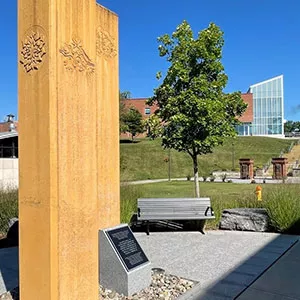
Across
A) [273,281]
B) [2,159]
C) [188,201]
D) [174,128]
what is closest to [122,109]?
[2,159]

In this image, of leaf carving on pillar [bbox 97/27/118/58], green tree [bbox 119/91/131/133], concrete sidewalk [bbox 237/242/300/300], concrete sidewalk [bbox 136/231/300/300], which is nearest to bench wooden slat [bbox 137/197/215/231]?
A: concrete sidewalk [bbox 136/231/300/300]

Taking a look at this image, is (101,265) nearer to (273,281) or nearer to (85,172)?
(85,172)

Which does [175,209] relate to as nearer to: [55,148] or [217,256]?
[217,256]

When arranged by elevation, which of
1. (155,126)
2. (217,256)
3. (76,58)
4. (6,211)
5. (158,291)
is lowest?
(217,256)

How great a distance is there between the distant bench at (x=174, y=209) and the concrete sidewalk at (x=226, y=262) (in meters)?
0.40

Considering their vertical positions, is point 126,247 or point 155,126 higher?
point 155,126

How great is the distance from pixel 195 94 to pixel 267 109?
206 ft

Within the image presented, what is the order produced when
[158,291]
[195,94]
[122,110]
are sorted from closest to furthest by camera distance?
[158,291]
[195,94]
[122,110]

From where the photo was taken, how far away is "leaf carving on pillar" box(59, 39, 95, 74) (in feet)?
11.8

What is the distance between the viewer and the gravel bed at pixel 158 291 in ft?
14.3

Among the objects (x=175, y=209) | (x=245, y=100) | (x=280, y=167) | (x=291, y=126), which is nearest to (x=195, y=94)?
(x=175, y=209)

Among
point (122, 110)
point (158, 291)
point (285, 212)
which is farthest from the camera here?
point (122, 110)

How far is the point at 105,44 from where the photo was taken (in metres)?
5.09

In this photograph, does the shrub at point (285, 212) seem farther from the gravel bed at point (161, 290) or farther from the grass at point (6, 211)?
the grass at point (6, 211)
